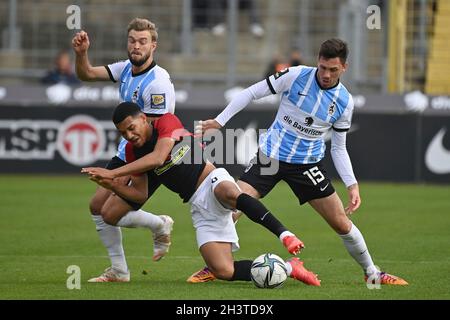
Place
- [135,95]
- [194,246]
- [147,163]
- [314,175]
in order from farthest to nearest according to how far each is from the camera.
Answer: [194,246] < [135,95] < [314,175] < [147,163]

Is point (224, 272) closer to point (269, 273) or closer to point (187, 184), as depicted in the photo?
point (269, 273)

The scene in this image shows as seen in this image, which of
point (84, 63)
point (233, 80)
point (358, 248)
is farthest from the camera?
point (233, 80)

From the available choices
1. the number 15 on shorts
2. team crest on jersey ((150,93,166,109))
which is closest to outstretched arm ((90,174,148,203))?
team crest on jersey ((150,93,166,109))

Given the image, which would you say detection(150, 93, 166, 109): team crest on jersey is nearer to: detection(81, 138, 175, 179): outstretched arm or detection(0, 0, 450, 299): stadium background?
detection(81, 138, 175, 179): outstretched arm

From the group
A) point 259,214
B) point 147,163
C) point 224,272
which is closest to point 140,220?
point 147,163

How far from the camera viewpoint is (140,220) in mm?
9617

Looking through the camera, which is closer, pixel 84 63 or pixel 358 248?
pixel 358 248

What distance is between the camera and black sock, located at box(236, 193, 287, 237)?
8.77 metres

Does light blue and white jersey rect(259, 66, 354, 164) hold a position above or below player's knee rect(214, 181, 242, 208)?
above

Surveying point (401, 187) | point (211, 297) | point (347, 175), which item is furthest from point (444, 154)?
point (211, 297)

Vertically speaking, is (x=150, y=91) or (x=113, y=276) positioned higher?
(x=150, y=91)

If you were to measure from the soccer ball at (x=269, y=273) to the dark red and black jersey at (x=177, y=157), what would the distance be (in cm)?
99

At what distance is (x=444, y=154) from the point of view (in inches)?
798

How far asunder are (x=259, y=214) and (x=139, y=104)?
1.81 m
